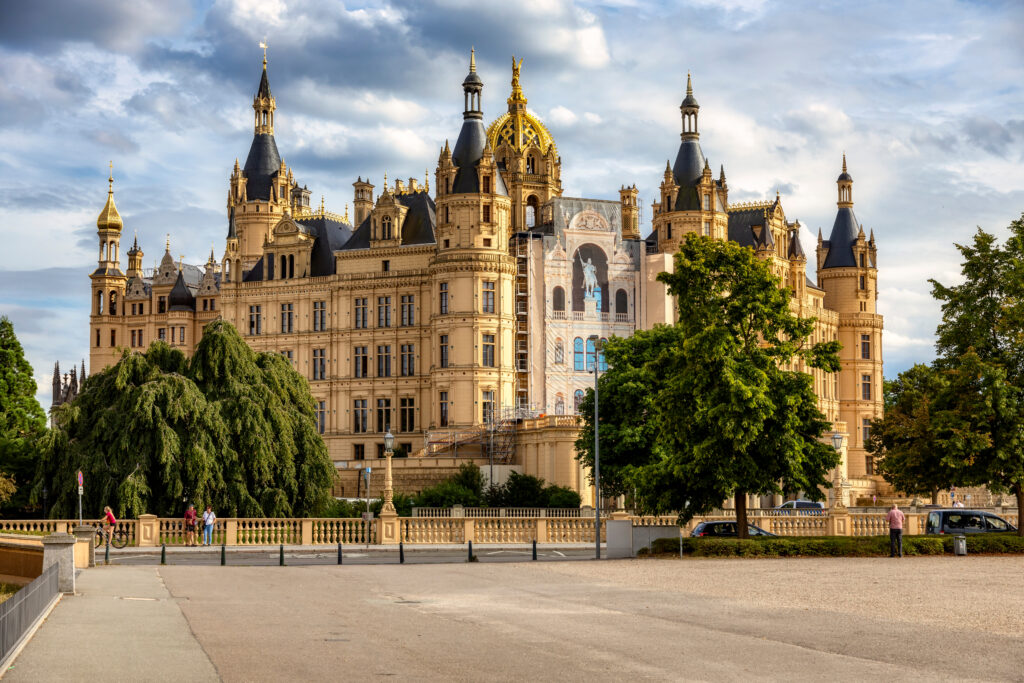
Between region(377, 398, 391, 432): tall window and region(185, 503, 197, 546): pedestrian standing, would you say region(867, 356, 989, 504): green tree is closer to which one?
region(185, 503, 197, 546): pedestrian standing

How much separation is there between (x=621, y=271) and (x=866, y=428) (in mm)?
29547

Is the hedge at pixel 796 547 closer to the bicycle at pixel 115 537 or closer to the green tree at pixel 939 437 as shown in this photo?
the green tree at pixel 939 437

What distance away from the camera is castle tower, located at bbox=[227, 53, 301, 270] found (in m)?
92.8

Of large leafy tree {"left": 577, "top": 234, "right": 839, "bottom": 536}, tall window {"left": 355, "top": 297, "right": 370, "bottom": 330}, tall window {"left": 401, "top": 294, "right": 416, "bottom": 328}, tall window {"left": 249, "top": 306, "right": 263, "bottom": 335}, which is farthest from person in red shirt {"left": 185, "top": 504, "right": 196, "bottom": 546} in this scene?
tall window {"left": 249, "top": 306, "right": 263, "bottom": 335}

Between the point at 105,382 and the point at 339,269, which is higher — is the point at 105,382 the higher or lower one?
the lower one

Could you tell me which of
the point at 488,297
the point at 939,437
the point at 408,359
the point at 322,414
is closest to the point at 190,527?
the point at 939,437

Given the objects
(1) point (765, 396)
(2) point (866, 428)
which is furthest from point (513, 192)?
(1) point (765, 396)

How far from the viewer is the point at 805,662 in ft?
57.0

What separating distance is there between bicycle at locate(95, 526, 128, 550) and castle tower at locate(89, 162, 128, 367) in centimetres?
6450

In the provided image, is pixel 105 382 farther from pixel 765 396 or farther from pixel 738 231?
pixel 738 231

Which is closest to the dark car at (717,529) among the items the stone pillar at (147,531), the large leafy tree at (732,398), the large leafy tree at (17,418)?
the large leafy tree at (732,398)

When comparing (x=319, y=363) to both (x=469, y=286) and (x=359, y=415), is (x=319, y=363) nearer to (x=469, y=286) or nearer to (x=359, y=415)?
(x=359, y=415)

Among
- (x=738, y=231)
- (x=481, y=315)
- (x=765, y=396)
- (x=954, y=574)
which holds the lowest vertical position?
(x=954, y=574)

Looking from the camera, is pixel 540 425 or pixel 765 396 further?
pixel 540 425
